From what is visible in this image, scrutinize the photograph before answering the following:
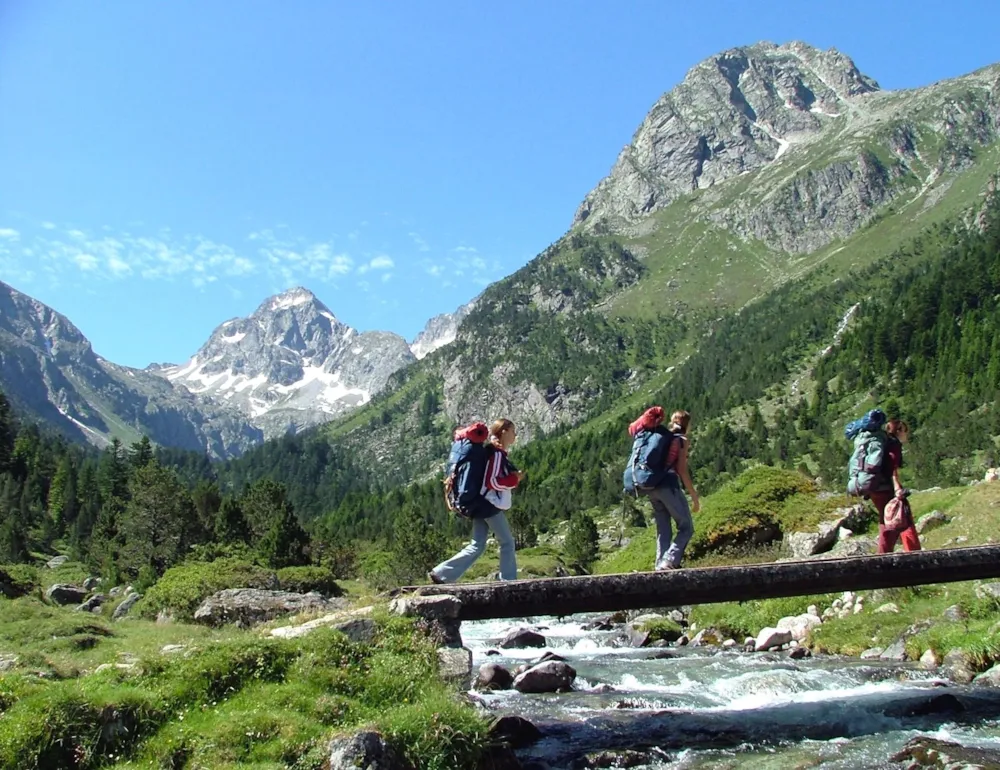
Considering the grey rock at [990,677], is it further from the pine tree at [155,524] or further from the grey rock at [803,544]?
the pine tree at [155,524]

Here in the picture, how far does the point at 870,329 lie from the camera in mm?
171375

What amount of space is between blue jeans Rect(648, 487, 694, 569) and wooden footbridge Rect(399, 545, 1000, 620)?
1.09m

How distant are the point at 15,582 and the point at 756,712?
130 ft

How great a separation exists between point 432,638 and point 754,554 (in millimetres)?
27683

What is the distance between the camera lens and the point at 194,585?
41.1 meters

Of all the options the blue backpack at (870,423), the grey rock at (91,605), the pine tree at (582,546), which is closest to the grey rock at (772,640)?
the blue backpack at (870,423)

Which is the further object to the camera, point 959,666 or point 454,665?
point 959,666

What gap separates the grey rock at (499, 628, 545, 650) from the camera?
32562 mm

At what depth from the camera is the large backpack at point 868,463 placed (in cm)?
1644

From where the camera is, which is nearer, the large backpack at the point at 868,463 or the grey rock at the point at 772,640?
the large backpack at the point at 868,463

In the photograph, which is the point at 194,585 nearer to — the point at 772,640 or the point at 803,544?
the point at 772,640

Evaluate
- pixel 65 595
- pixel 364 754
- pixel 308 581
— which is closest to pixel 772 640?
pixel 364 754

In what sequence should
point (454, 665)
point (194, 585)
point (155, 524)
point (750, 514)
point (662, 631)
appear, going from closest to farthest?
point (454, 665)
point (662, 631)
point (750, 514)
point (194, 585)
point (155, 524)

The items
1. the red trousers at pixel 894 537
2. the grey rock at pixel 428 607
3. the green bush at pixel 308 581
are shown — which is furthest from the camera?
the green bush at pixel 308 581
